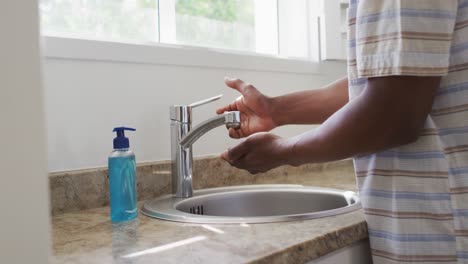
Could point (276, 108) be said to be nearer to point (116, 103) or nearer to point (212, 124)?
point (212, 124)

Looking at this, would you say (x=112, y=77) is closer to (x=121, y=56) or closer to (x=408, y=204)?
(x=121, y=56)

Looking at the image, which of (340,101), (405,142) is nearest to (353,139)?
(405,142)

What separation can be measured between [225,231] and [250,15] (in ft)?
3.94

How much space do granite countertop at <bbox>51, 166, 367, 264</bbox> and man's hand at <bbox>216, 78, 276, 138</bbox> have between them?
17.6 inches

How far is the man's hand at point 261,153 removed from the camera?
0.91 m

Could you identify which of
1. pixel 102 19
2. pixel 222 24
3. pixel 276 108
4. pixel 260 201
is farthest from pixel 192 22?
pixel 260 201

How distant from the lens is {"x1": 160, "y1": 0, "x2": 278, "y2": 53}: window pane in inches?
55.9

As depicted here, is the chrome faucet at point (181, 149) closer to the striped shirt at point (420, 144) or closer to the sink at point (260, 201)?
the sink at point (260, 201)

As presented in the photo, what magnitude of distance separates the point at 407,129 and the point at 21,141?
0.57 meters

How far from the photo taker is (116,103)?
1.13 m

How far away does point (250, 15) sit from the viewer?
1778 mm

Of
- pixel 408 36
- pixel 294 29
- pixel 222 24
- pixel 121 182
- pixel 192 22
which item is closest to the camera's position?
pixel 408 36

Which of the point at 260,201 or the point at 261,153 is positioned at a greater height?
the point at 261,153

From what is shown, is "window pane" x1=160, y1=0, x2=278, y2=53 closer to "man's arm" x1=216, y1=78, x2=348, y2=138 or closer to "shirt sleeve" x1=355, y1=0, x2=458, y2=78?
"man's arm" x1=216, y1=78, x2=348, y2=138
